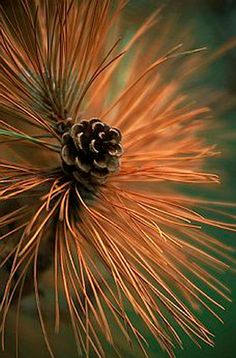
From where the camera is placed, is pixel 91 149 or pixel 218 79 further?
pixel 218 79

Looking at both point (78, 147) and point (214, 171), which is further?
point (214, 171)

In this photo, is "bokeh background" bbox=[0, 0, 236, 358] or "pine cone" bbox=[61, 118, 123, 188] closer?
"pine cone" bbox=[61, 118, 123, 188]

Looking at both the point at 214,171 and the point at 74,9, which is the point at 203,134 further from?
the point at 74,9

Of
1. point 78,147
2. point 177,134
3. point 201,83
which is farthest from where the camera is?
point 201,83

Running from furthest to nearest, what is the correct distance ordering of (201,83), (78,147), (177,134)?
(201,83) < (177,134) < (78,147)

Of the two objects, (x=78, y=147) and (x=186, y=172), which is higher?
(x=78, y=147)

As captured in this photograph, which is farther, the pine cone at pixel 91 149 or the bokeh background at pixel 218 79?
the bokeh background at pixel 218 79

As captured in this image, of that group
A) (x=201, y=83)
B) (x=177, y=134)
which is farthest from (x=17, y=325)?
(x=201, y=83)

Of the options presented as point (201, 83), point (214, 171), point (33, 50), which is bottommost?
point (214, 171)
